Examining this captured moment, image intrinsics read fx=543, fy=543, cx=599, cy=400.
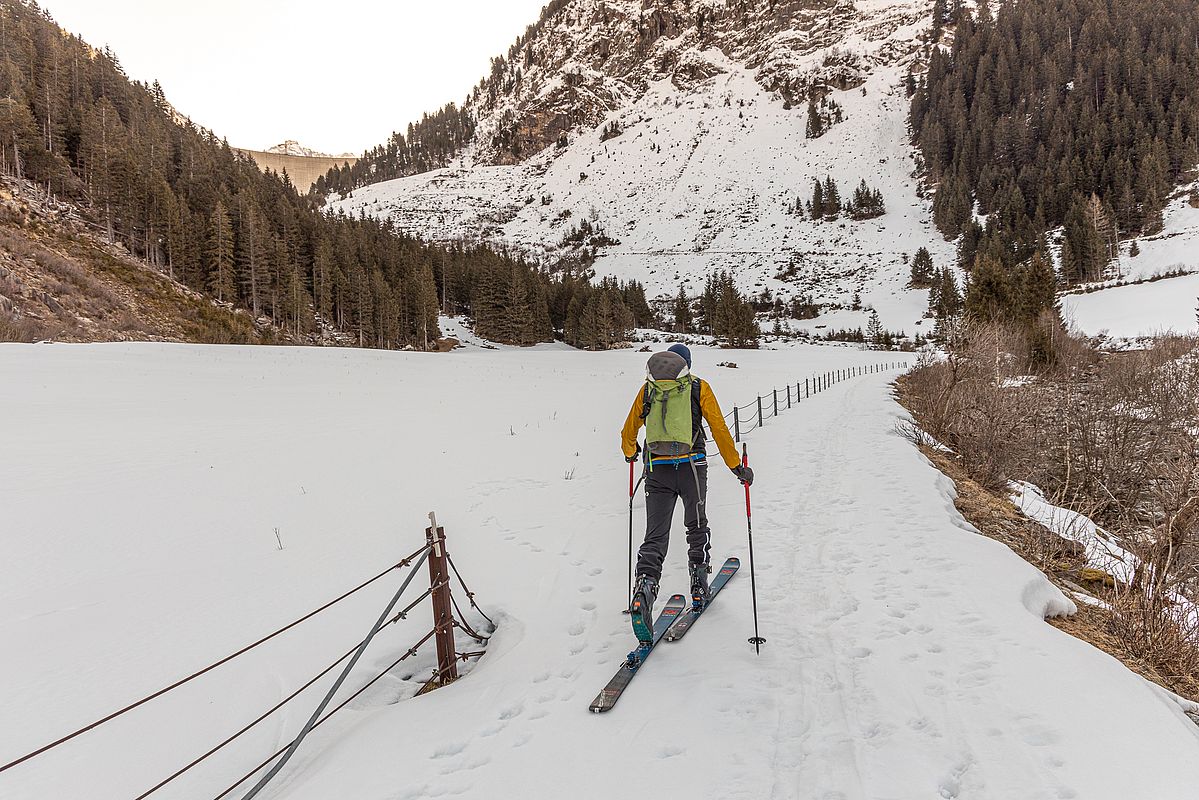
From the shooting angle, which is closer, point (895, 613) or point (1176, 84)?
point (895, 613)

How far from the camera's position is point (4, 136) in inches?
2083

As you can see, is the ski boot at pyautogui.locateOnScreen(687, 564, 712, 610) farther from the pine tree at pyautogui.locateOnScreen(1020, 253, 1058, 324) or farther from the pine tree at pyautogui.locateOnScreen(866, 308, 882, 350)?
the pine tree at pyautogui.locateOnScreen(866, 308, 882, 350)

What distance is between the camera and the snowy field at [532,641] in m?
3.21

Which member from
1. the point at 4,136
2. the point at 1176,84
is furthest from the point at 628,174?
the point at 4,136

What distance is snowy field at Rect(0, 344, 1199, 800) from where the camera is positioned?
3215mm

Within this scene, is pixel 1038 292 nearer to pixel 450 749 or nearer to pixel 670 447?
pixel 670 447

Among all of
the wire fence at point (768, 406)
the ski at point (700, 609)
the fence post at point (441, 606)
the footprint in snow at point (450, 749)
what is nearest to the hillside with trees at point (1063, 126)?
the wire fence at point (768, 406)

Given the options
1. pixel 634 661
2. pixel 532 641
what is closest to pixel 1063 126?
pixel 634 661

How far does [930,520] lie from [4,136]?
8199 centimetres

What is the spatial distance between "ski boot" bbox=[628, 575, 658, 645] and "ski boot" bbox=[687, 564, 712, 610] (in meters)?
0.79

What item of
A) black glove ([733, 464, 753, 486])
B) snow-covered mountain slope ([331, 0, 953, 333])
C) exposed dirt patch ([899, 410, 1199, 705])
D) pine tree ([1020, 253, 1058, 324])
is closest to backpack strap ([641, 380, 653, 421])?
black glove ([733, 464, 753, 486])

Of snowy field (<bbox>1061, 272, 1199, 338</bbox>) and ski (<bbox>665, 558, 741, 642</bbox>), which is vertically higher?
snowy field (<bbox>1061, 272, 1199, 338</bbox>)

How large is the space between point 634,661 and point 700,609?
3.96 feet

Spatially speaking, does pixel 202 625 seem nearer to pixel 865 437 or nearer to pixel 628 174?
pixel 865 437
